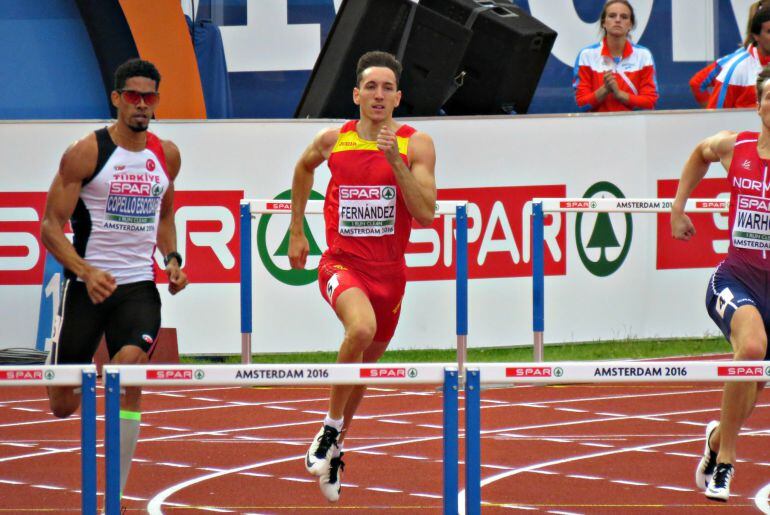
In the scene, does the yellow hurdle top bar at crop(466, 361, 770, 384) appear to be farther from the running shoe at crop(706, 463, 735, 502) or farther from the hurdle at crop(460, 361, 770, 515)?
A: the running shoe at crop(706, 463, 735, 502)

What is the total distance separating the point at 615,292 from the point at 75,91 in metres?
5.32

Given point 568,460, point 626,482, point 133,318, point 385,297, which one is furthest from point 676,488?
point 133,318

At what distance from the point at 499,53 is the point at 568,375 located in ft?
23.7

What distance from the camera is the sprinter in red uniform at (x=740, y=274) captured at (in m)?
6.92

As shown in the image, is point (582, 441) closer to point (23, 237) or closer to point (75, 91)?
point (23, 237)

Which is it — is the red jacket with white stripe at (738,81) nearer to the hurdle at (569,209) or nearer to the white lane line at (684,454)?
the hurdle at (569,209)

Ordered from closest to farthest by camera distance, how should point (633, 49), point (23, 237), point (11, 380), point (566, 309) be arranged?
point (11, 380)
point (23, 237)
point (566, 309)
point (633, 49)

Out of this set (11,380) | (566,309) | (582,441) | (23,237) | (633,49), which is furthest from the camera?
(633,49)

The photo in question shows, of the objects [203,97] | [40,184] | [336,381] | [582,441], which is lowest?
[582,441]

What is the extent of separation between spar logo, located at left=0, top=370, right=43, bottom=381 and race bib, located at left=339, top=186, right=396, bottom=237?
8.03 feet

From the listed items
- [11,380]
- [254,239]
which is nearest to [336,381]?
[11,380]

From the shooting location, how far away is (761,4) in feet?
38.7

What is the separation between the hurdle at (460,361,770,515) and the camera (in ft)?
17.8

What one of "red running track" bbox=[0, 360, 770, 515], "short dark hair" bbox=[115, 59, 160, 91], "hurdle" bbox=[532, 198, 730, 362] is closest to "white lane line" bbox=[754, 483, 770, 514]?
"red running track" bbox=[0, 360, 770, 515]
